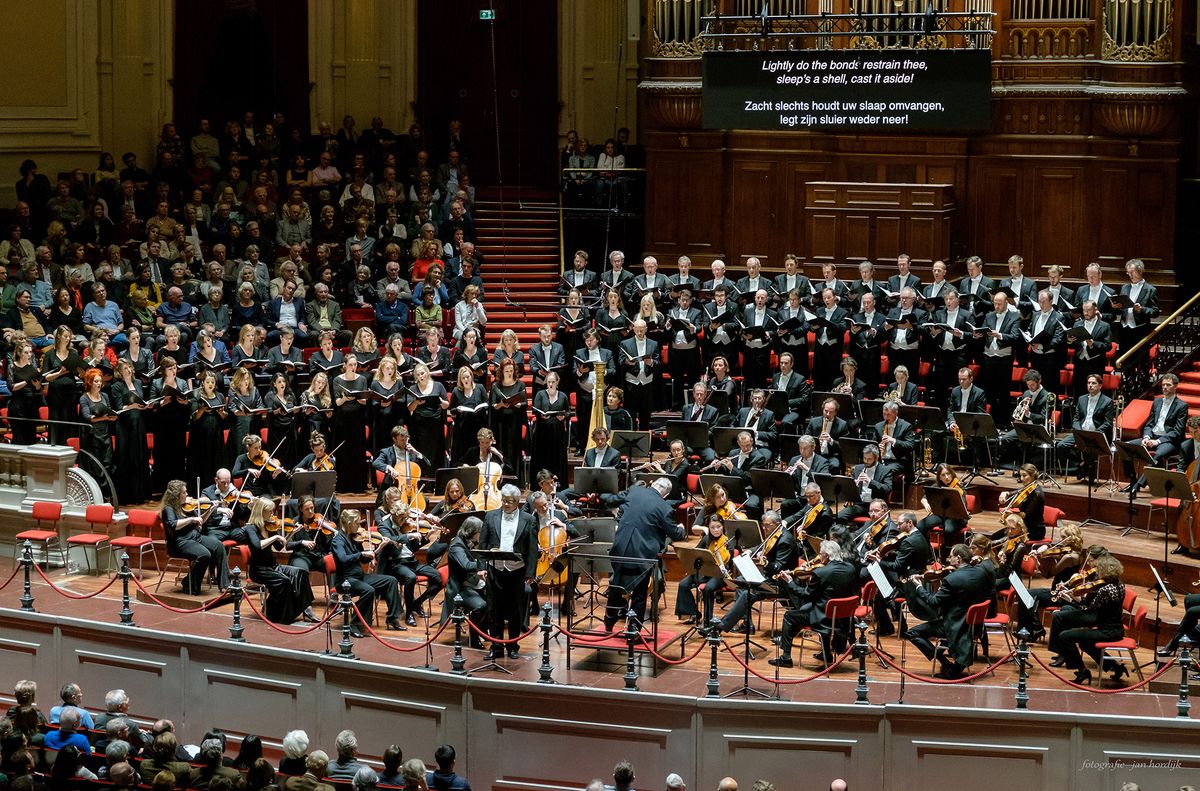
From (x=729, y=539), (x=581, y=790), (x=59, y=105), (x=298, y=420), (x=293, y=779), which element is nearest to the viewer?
(x=293, y=779)

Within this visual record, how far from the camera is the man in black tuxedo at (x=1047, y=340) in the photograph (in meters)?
17.2

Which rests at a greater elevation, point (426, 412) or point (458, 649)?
point (426, 412)

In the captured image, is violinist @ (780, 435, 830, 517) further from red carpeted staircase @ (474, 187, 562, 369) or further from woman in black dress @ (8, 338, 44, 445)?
woman in black dress @ (8, 338, 44, 445)

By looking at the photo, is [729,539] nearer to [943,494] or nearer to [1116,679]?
[943,494]

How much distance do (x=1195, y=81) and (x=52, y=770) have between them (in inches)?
583

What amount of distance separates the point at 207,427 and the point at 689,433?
4792 millimetres

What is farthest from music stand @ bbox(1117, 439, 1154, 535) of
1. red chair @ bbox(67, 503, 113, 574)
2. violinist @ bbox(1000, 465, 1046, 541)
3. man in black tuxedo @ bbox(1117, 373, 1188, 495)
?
red chair @ bbox(67, 503, 113, 574)

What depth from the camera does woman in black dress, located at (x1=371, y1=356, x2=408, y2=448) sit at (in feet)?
55.4

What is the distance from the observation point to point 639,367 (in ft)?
57.7

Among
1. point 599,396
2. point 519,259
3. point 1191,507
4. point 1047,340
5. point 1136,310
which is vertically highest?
point 519,259

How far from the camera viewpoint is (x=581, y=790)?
468 inches

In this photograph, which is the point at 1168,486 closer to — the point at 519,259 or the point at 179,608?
the point at 179,608

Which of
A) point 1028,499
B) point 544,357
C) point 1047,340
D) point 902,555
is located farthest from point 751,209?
point 902,555

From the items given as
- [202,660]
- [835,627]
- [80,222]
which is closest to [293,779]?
[202,660]
